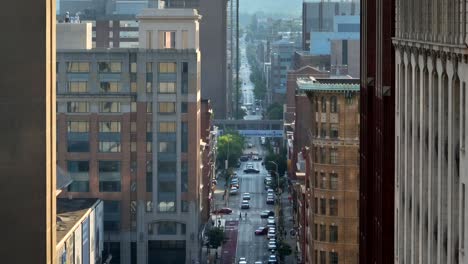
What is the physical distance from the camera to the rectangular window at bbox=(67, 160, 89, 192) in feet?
265

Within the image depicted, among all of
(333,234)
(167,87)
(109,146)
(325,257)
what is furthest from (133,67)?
(325,257)

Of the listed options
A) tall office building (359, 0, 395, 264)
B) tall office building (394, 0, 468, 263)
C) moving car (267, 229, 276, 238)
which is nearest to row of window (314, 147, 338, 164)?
tall office building (359, 0, 395, 264)

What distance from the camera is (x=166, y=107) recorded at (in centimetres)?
8169

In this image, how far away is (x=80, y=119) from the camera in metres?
81.4

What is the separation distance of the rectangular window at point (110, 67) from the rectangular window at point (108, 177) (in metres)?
5.75

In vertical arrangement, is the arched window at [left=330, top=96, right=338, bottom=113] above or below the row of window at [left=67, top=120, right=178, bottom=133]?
above

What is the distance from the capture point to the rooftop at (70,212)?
55056 mm

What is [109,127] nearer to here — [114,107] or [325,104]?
[114,107]

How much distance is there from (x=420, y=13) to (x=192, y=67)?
58988 millimetres

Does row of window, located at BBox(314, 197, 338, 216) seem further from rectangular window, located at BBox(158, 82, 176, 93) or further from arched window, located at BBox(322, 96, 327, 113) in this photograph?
rectangular window, located at BBox(158, 82, 176, 93)

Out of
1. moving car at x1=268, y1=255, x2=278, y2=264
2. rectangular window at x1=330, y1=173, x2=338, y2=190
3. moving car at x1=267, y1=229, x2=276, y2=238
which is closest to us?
rectangular window at x1=330, y1=173, x2=338, y2=190

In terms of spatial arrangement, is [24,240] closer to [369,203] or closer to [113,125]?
[369,203]

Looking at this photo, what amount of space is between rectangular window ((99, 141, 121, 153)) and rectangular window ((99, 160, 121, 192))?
76 centimetres

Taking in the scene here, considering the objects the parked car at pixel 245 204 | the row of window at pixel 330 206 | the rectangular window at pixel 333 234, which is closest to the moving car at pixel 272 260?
the parked car at pixel 245 204
